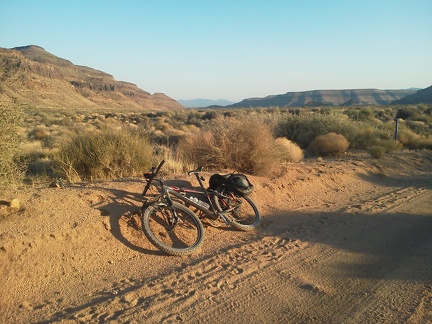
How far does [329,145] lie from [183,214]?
12.0 metres

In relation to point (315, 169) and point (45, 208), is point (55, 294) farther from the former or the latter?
point (315, 169)

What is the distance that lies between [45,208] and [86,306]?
203 centimetres

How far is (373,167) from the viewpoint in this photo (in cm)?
1357

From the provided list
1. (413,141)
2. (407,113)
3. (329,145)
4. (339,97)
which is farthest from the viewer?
(339,97)

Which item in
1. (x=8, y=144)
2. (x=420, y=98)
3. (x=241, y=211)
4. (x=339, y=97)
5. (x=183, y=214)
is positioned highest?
(x=339, y=97)

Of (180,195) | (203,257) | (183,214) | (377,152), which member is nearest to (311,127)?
(377,152)

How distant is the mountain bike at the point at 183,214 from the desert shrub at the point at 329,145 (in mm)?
10328

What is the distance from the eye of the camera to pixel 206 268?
5293 mm

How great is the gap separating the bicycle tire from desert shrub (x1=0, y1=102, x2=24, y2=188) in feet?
11.3

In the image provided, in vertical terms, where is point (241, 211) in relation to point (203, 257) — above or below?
above

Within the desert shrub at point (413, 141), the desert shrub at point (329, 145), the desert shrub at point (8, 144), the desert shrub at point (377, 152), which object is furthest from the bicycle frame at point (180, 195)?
the desert shrub at point (413, 141)

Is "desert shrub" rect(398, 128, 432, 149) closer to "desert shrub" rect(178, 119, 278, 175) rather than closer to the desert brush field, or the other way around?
the desert brush field

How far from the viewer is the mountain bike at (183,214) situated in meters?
5.84

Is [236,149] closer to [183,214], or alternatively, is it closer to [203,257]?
[183,214]
